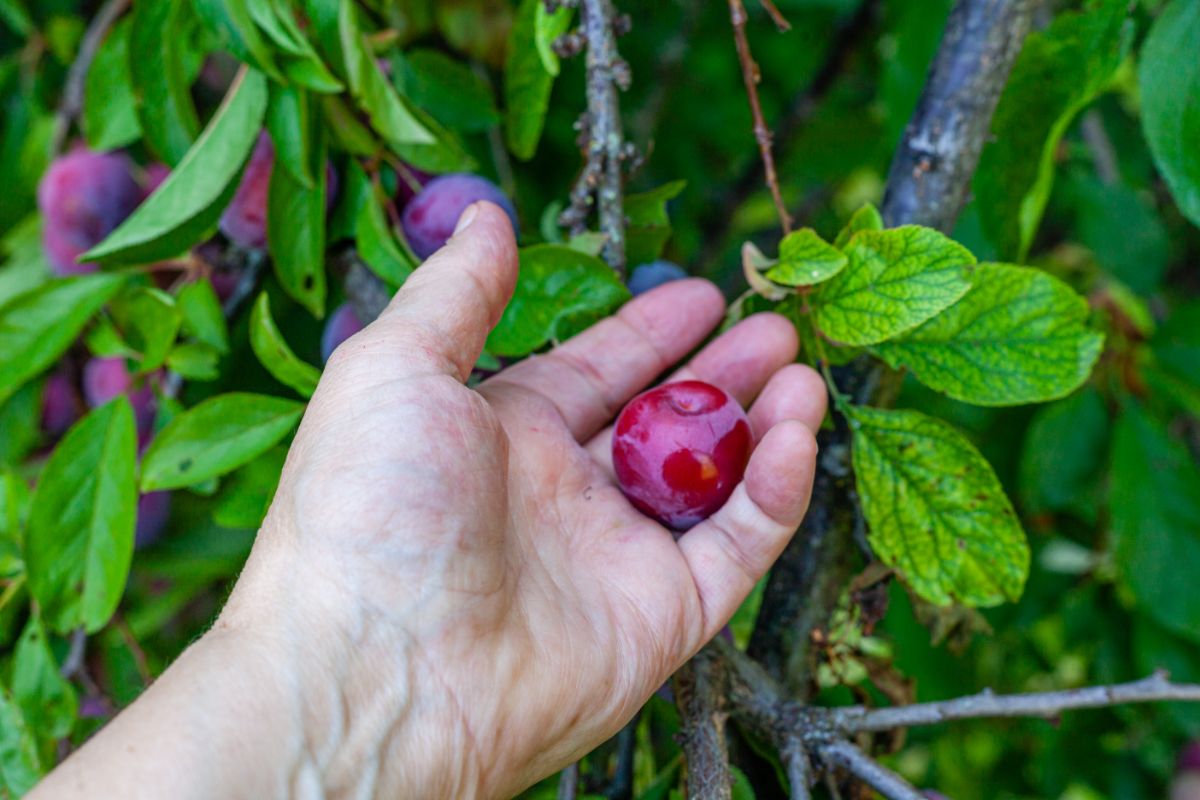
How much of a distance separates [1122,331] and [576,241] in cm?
101

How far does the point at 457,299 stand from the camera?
75 centimetres

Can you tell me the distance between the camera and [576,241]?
2.91 feet

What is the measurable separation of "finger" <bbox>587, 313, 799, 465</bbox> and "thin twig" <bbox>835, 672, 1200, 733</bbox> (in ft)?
0.89

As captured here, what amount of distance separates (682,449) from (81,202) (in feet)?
3.04

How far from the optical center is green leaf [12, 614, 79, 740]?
969 millimetres

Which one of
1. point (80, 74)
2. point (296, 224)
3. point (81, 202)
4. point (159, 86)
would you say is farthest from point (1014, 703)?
point (80, 74)

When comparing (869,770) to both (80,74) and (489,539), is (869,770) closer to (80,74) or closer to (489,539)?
(489,539)

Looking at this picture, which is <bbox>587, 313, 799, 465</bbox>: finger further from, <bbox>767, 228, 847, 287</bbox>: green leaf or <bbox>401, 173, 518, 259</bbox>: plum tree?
<bbox>401, 173, 518, 259</bbox>: plum tree

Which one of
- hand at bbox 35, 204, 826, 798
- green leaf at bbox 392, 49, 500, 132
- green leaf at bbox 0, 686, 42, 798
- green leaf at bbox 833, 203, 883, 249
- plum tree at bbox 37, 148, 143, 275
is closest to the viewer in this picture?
hand at bbox 35, 204, 826, 798

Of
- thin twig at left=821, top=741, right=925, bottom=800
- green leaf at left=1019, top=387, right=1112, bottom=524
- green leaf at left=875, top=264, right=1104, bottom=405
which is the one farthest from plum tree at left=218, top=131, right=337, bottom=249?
green leaf at left=1019, top=387, right=1112, bottom=524

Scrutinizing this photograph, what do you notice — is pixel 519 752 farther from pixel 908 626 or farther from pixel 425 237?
pixel 908 626

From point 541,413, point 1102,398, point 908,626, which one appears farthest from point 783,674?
point 1102,398

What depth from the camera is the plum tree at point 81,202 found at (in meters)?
1.23

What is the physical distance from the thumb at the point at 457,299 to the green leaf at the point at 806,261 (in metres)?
0.24
